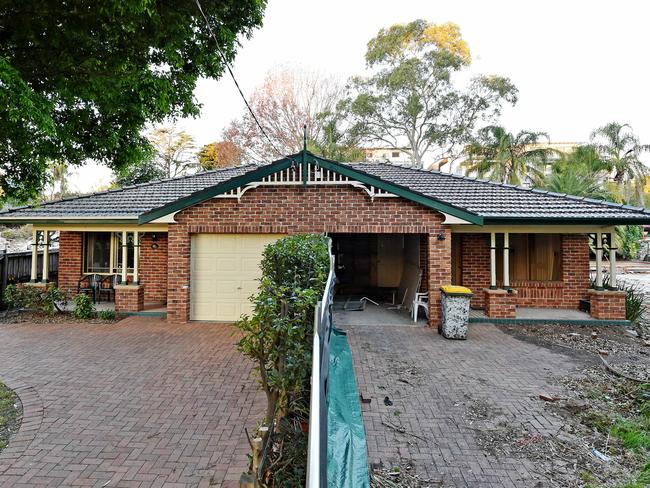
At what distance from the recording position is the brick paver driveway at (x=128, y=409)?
11.8 ft

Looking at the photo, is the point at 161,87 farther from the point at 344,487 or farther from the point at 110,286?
the point at 110,286

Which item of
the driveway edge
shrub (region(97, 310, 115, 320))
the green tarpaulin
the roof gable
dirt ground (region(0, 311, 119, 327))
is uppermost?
the roof gable

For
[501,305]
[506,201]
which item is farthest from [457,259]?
[506,201]

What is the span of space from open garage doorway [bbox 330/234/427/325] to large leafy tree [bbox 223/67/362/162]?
12.8 metres

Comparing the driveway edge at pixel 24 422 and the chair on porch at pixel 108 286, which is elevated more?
the chair on porch at pixel 108 286

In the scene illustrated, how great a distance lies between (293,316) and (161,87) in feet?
16.3

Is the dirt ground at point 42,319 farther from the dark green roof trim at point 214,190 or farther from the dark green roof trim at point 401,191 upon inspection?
the dark green roof trim at point 401,191

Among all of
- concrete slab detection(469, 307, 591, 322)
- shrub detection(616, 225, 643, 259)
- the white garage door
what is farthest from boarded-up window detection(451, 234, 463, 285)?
shrub detection(616, 225, 643, 259)

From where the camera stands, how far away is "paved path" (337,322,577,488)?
369 centimetres

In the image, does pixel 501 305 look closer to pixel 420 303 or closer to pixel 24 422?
pixel 420 303

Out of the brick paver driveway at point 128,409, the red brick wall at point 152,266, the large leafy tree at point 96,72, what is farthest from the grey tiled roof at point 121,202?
the brick paver driveway at point 128,409

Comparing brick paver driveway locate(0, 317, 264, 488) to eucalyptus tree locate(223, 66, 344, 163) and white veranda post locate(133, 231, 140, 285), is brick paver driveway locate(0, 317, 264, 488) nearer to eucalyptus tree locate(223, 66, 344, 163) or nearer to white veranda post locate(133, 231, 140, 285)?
white veranda post locate(133, 231, 140, 285)

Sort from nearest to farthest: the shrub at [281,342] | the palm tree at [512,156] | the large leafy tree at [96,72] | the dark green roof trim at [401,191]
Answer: the shrub at [281,342] < the large leafy tree at [96,72] < the dark green roof trim at [401,191] < the palm tree at [512,156]

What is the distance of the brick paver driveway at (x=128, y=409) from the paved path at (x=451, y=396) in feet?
5.56
